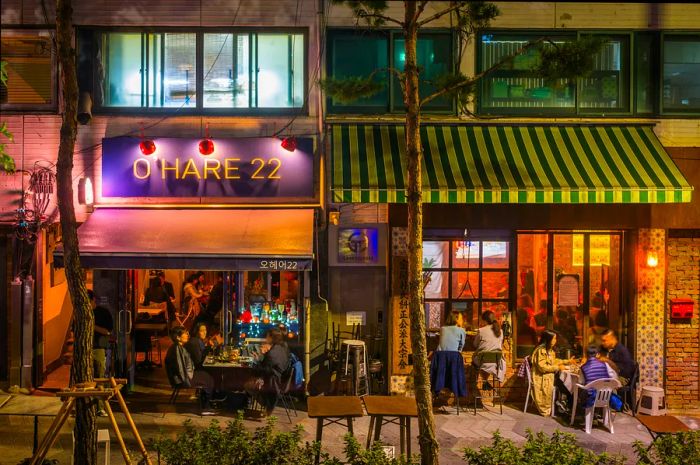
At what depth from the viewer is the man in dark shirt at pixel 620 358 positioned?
40.4 feet

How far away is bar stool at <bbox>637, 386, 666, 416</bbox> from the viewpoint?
12.4 metres

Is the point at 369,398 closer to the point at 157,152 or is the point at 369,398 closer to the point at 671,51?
the point at 157,152

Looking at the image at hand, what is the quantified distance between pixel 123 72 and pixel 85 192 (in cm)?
223

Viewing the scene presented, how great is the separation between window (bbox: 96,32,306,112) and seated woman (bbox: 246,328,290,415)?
4.14 metres

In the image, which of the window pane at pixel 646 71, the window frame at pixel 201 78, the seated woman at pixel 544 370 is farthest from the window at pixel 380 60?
the seated woman at pixel 544 370

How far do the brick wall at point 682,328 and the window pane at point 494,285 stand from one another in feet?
9.18

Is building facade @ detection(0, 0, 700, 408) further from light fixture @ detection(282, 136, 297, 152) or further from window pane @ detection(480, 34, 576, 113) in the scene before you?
light fixture @ detection(282, 136, 297, 152)

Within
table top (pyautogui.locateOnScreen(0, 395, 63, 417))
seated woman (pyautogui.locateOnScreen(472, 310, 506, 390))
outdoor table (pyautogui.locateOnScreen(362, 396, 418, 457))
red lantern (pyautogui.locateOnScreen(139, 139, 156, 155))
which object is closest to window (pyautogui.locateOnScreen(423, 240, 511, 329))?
seated woman (pyautogui.locateOnScreen(472, 310, 506, 390))

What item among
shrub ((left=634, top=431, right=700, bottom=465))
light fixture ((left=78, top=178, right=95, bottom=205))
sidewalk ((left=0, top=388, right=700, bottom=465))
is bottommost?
sidewalk ((left=0, top=388, right=700, bottom=465))

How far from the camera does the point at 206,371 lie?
1213 cm

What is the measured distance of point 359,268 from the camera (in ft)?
Answer: 42.4

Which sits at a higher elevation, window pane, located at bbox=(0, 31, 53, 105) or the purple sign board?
window pane, located at bbox=(0, 31, 53, 105)

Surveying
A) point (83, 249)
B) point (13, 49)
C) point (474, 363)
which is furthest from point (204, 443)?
point (13, 49)

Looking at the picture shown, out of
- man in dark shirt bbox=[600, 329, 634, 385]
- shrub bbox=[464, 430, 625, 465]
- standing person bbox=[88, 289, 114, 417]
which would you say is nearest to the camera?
shrub bbox=[464, 430, 625, 465]
